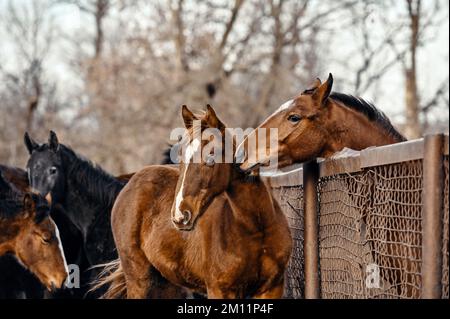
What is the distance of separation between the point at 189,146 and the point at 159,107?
22847mm

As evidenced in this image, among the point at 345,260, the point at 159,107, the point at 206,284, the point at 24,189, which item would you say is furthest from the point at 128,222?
the point at 159,107

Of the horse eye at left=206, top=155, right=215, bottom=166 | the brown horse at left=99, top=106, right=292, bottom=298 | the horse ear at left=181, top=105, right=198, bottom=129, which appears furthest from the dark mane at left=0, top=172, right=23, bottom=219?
the horse eye at left=206, top=155, right=215, bottom=166

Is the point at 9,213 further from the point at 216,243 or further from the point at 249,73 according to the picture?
the point at 249,73

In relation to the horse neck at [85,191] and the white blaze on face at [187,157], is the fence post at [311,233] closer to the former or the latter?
the white blaze on face at [187,157]

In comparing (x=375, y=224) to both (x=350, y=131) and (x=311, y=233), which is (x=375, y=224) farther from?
(x=311, y=233)

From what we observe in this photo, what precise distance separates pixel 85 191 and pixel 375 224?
6.02 meters

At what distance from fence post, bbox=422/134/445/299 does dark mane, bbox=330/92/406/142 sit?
2151mm

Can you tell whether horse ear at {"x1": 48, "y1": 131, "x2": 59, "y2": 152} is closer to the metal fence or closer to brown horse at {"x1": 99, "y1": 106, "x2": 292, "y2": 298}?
brown horse at {"x1": 99, "y1": 106, "x2": 292, "y2": 298}

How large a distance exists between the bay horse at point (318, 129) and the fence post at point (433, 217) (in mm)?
2017

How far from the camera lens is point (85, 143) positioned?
3138 centimetres

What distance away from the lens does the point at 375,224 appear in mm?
5270

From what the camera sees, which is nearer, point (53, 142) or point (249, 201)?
point (249, 201)

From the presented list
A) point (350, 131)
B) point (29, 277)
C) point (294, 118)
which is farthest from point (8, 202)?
point (350, 131)

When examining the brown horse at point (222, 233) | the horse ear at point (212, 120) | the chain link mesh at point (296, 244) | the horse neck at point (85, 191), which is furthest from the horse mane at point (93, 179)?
the horse ear at point (212, 120)
